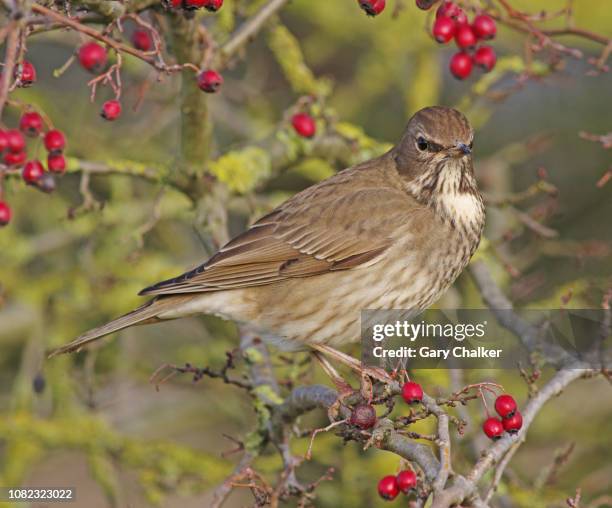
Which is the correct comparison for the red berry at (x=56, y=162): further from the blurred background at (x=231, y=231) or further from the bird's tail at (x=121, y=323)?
the bird's tail at (x=121, y=323)

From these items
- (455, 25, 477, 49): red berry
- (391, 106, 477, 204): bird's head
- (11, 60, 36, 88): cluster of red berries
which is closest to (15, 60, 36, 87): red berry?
(11, 60, 36, 88): cluster of red berries

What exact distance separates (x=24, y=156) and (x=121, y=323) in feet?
2.86

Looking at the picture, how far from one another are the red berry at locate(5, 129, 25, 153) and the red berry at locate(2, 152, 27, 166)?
4 centimetres

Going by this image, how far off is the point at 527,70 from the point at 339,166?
55.0 inches

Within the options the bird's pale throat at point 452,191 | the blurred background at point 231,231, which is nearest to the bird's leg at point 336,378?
the blurred background at point 231,231

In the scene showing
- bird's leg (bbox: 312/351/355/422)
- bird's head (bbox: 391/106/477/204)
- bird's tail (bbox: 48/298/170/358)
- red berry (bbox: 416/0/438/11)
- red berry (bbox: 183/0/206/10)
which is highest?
bird's head (bbox: 391/106/477/204)

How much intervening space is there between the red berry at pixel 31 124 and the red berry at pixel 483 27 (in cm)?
173

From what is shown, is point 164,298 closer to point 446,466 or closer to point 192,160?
point 192,160

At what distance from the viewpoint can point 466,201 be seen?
15.2 feet

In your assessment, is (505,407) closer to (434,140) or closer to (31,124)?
(434,140)

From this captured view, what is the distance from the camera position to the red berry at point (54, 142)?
3.69m

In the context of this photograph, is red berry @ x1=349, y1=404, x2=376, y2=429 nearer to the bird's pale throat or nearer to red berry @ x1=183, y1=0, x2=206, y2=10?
red berry @ x1=183, y1=0, x2=206, y2=10

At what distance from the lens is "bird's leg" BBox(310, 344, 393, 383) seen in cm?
360

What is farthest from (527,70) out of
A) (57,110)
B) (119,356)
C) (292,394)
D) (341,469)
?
(57,110)
